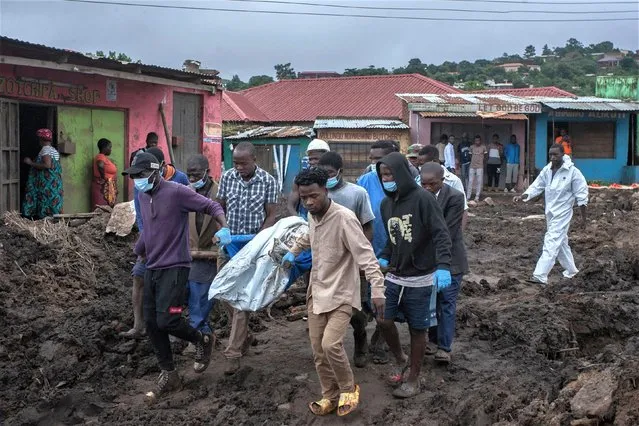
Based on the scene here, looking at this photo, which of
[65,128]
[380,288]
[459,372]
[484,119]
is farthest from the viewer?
[484,119]

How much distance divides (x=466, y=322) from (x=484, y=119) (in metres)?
18.6

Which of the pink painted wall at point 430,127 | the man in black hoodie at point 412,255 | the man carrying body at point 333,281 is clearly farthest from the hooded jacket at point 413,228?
the pink painted wall at point 430,127

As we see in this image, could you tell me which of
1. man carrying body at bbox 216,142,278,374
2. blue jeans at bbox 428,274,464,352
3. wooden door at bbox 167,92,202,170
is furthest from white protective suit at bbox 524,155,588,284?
wooden door at bbox 167,92,202,170

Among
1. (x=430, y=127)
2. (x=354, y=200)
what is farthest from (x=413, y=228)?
(x=430, y=127)

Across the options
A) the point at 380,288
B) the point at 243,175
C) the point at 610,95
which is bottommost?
the point at 380,288

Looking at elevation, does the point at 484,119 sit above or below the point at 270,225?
above

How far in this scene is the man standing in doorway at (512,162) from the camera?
81.6 feet

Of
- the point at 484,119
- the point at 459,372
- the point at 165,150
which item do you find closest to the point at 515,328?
the point at 459,372

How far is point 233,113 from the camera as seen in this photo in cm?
3183

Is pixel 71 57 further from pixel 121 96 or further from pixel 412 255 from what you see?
pixel 412 255

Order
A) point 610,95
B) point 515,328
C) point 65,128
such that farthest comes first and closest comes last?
point 610,95 → point 65,128 → point 515,328

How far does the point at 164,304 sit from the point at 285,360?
1362 millimetres

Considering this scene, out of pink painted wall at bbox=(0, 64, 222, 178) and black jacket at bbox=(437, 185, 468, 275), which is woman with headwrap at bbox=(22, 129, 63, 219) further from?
black jacket at bbox=(437, 185, 468, 275)

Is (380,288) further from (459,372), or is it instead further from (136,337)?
(136,337)
